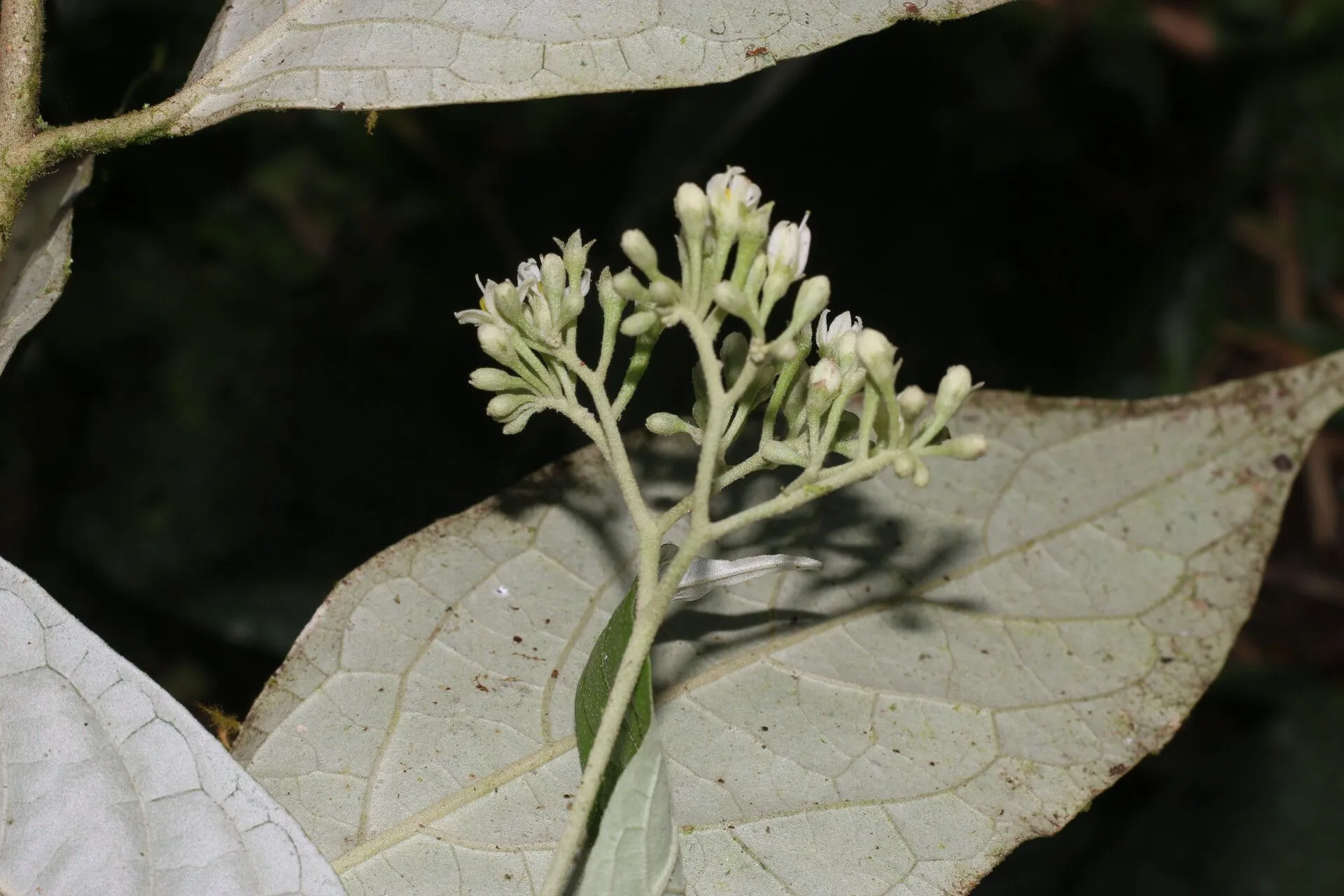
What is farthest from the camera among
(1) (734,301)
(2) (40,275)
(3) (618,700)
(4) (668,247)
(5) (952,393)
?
(4) (668,247)

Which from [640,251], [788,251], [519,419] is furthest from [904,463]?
[519,419]

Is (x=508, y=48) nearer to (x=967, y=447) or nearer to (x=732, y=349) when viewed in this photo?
(x=732, y=349)

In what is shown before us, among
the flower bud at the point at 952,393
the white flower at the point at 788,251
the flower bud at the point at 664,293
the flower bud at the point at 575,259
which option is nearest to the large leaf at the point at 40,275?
the flower bud at the point at 575,259

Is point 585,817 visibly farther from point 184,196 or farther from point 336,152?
point 336,152

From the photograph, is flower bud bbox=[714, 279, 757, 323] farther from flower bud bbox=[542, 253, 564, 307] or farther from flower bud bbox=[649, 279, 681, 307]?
flower bud bbox=[542, 253, 564, 307]

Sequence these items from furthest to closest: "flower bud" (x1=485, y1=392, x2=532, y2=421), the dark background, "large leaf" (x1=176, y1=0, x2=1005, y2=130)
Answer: the dark background < "flower bud" (x1=485, y1=392, x2=532, y2=421) < "large leaf" (x1=176, y1=0, x2=1005, y2=130)

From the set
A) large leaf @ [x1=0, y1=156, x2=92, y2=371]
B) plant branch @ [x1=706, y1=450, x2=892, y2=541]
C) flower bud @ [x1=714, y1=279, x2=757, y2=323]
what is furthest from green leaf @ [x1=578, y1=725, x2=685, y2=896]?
large leaf @ [x1=0, y1=156, x2=92, y2=371]
